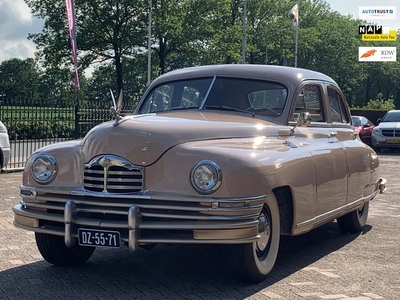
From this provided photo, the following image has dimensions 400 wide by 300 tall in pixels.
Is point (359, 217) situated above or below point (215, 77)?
below

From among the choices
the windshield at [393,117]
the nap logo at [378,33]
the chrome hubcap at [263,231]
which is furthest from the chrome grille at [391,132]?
the nap logo at [378,33]

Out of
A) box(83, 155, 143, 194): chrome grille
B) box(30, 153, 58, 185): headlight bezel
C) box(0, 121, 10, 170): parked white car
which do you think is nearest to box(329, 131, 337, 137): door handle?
box(83, 155, 143, 194): chrome grille

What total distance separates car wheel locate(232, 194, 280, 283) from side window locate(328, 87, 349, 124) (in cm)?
239

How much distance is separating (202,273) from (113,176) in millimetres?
1301

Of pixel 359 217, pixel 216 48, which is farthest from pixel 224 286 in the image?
pixel 216 48

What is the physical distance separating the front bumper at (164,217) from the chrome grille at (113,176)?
74mm

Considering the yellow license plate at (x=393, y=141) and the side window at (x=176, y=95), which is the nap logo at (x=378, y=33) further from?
the side window at (x=176, y=95)

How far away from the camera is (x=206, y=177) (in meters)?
4.54

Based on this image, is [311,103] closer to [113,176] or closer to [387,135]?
[113,176]

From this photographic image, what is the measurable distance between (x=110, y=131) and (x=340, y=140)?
3.01 meters

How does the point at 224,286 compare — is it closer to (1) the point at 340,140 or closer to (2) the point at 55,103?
(1) the point at 340,140

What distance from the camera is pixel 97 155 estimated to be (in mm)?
4867

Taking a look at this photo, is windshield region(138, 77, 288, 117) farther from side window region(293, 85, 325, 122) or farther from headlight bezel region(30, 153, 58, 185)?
headlight bezel region(30, 153, 58, 185)

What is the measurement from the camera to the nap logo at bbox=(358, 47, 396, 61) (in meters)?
57.7
